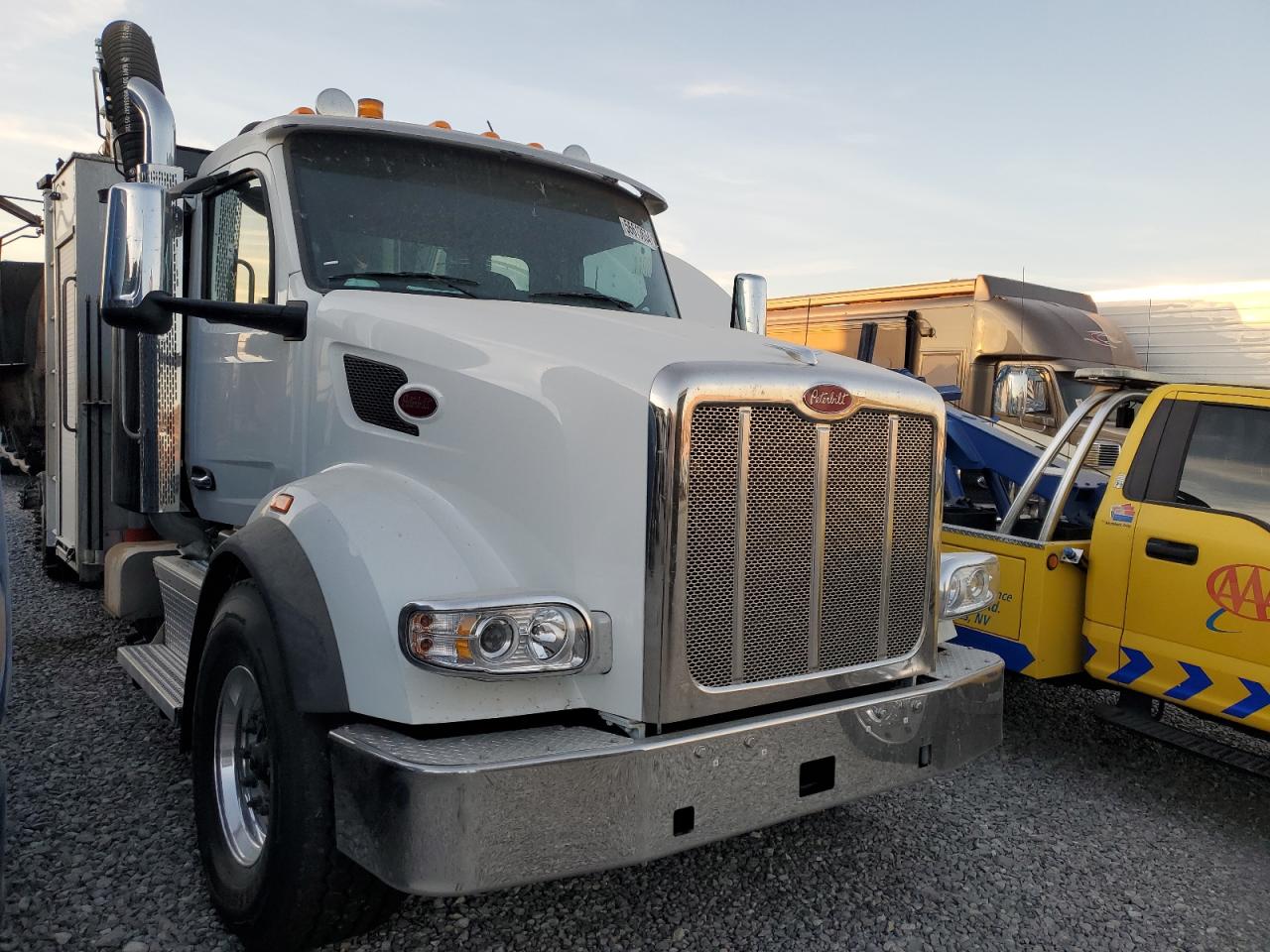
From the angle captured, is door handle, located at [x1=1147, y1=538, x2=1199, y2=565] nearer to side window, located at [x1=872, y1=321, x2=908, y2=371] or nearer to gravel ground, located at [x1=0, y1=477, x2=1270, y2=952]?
gravel ground, located at [x1=0, y1=477, x2=1270, y2=952]

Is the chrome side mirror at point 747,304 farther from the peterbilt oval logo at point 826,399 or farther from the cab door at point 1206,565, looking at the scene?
the peterbilt oval logo at point 826,399

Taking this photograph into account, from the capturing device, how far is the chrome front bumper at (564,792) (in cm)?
231

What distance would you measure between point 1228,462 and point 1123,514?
45 centimetres

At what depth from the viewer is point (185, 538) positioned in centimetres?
472

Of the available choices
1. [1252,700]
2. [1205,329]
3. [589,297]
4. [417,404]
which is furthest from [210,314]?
[1205,329]

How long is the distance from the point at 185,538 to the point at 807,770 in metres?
3.26

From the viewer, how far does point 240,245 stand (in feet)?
12.7

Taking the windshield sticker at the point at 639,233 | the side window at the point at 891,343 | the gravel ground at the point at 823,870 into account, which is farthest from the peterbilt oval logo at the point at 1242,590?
the side window at the point at 891,343

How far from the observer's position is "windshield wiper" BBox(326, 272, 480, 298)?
3.46 m

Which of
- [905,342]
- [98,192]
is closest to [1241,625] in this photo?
[98,192]

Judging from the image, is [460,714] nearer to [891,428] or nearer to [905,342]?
[891,428]

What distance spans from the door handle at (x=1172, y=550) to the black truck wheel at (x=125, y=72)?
4.92 meters

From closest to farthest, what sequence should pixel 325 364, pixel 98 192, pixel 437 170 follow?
1. pixel 325 364
2. pixel 437 170
3. pixel 98 192

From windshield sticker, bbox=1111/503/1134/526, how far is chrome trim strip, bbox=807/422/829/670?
86.6 inches
